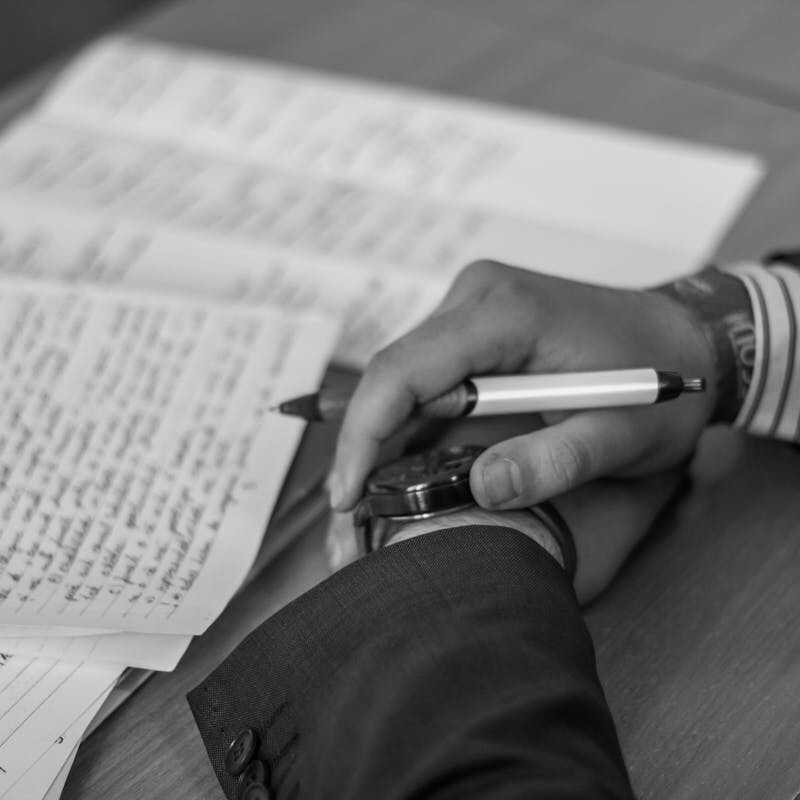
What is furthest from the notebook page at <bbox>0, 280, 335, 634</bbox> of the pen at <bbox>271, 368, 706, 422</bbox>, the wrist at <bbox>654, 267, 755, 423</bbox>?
the wrist at <bbox>654, 267, 755, 423</bbox>

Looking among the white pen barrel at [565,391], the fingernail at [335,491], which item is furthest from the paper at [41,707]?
the white pen barrel at [565,391]

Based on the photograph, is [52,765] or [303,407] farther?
[303,407]

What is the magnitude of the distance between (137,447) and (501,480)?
0.82ft

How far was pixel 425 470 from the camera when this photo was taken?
2.13 feet

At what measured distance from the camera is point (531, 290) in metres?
0.70

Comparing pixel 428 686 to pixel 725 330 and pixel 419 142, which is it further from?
pixel 419 142

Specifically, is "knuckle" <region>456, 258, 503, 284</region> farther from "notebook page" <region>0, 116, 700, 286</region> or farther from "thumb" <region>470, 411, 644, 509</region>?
"notebook page" <region>0, 116, 700, 286</region>

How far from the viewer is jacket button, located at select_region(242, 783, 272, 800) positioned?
1.79 ft

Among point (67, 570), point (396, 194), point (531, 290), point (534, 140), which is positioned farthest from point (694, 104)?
point (67, 570)

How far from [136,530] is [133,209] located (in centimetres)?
42

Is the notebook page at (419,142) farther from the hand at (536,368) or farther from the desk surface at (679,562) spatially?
the hand at (536,368)

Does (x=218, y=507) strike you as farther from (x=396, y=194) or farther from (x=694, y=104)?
(x=694, y=104)

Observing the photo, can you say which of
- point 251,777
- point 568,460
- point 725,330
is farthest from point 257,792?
point 725,330

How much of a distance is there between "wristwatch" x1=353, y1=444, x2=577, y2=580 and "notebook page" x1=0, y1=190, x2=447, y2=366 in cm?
22
